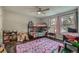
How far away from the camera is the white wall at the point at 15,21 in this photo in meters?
1.24

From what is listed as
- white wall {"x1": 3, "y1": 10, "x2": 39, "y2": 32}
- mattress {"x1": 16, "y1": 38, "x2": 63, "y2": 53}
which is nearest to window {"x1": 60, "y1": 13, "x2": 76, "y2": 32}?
mattress {"x1": 16, "y1": 38, "x2": 63, "y2": 53}

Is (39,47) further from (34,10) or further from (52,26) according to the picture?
(34,10)

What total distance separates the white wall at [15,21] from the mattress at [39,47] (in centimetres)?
17

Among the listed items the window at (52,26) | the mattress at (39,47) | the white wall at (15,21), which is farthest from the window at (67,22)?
the white wall at (15,21)

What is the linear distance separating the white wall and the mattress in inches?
6.9

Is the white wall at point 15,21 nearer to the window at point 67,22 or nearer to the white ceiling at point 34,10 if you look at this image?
the white ceiling at point 34,10

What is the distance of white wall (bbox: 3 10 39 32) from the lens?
4.07ft

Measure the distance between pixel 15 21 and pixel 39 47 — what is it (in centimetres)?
39

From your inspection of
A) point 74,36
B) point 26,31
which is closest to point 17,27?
point 26,31

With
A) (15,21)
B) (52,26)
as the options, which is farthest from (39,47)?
(15,21)

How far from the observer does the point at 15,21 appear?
4.10ft

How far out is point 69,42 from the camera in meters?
1.27

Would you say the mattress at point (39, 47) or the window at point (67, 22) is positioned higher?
the window at point (67, 22)

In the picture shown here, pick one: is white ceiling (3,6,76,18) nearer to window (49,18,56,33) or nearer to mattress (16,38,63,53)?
window (49,18,56,33)
